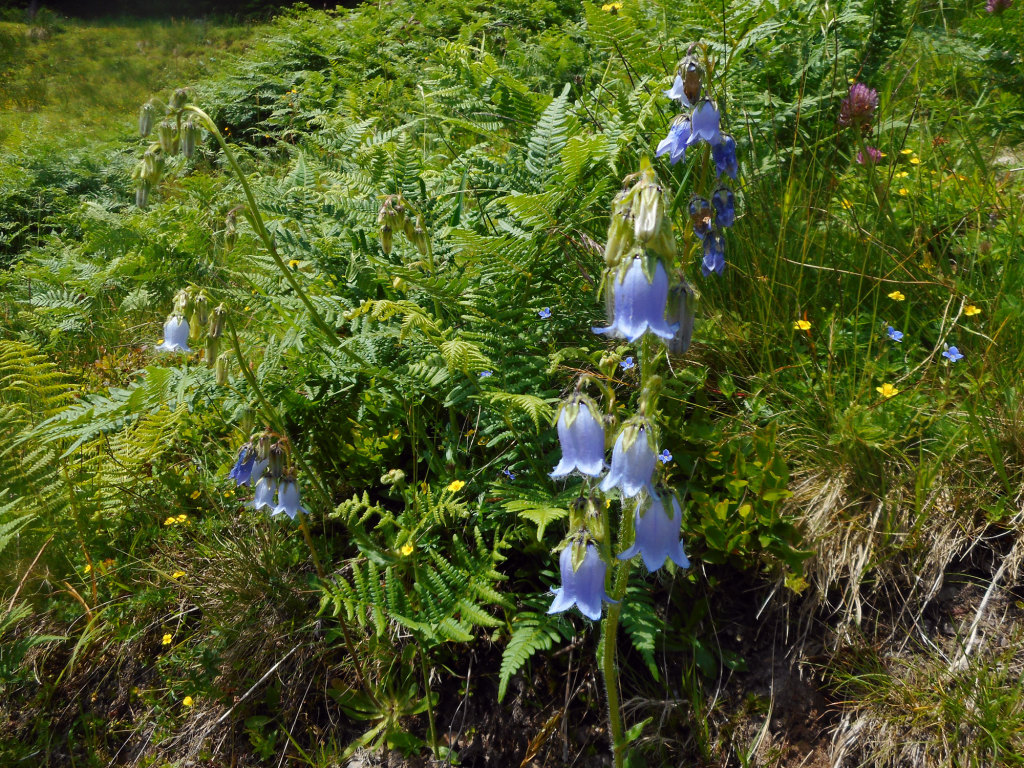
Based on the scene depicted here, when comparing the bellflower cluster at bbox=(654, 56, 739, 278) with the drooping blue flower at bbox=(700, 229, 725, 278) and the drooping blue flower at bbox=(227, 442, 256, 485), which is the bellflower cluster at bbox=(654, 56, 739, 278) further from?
the drooping blue flower at bbox=(227, 442, 256, 485)

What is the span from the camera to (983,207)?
8.79 feet

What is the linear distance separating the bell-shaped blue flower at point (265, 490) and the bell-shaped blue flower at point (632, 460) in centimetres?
113

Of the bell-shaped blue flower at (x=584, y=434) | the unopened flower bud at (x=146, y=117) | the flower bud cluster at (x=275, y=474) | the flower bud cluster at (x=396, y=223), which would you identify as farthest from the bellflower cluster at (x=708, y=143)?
the unopened flower bud at (x=146, y=117)

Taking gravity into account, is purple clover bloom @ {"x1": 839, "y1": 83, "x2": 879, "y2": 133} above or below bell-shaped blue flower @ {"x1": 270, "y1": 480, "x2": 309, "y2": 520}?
above

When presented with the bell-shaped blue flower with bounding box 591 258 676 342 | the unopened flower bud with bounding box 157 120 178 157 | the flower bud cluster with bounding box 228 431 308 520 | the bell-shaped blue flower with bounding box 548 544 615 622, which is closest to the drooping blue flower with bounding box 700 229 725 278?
the bell-shaped blue flower with bounding box 591 258 676 342

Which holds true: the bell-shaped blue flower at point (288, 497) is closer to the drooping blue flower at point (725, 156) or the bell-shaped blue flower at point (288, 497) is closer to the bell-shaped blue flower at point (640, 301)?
the bell-shaped blue flower at point (640, 301)

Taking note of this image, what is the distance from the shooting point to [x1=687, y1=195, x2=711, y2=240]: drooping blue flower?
84.3 inches

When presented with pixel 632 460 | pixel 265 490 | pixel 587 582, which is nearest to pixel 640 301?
pixel 632 460

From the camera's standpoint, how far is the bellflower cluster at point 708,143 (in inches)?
74.6

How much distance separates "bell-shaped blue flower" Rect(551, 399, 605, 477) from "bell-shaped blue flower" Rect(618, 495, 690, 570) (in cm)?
13

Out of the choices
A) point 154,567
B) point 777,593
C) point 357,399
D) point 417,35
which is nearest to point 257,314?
point 357,399

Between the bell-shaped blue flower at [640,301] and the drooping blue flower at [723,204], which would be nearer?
the bell-shaped blue flower at [640,301]

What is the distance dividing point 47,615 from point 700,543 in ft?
8.25

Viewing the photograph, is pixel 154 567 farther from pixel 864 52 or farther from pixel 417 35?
pixel 417 35
